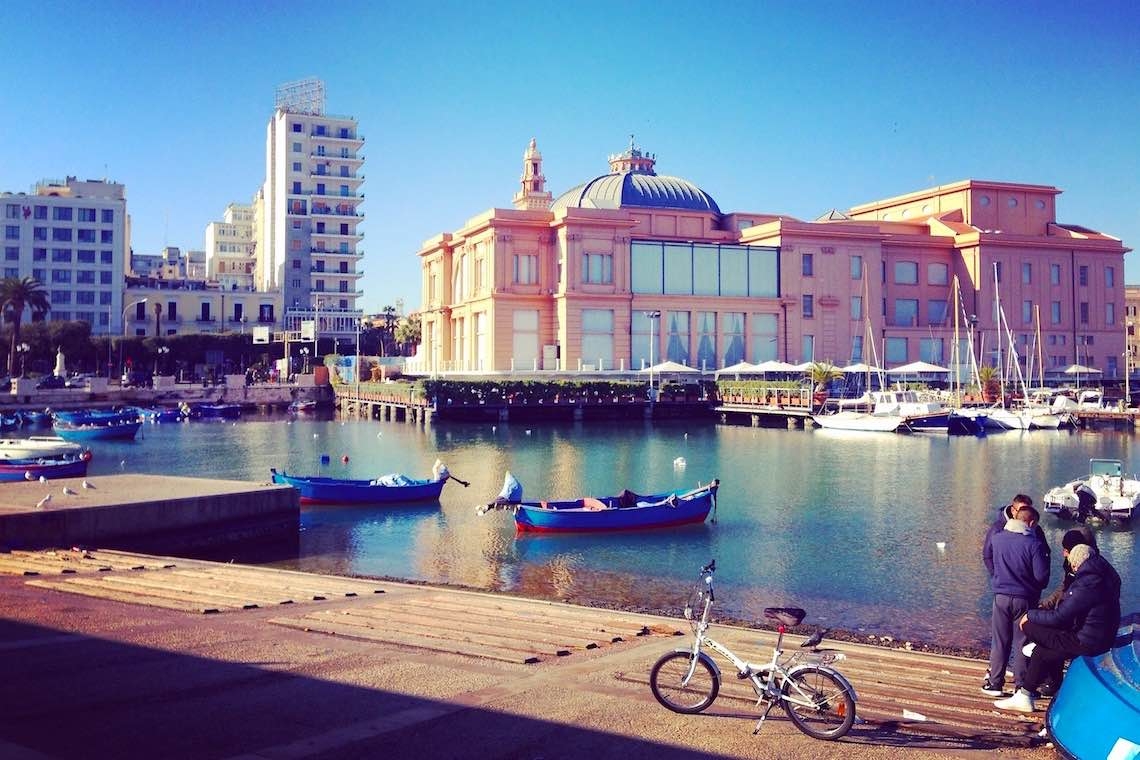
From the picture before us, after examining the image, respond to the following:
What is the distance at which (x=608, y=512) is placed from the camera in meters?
31.7

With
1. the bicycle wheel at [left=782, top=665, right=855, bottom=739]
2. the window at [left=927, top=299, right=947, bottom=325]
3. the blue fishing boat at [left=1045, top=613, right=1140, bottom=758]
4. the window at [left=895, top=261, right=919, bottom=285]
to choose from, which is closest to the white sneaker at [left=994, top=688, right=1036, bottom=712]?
the blue fishing boat at [left=1045, top=613, right=1140, bottom=758]

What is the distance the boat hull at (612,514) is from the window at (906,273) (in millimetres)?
75656

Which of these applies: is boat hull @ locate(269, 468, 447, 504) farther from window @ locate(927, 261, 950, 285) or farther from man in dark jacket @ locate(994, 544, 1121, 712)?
A: window @ locate(927, 261, 950, 285)

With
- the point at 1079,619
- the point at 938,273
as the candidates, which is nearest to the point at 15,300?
the point at 938,273

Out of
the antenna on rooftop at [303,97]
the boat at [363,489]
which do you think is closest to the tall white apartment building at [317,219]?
the antenna on rooftop at [303,97]

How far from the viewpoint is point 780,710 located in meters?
10.9

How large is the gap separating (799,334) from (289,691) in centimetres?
8875

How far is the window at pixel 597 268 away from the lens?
89000 millimetres

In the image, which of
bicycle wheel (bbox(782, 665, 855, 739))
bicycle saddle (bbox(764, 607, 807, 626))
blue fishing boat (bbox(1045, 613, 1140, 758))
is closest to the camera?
blue fishing boat (bbox(1045, 613, 1140, 758))

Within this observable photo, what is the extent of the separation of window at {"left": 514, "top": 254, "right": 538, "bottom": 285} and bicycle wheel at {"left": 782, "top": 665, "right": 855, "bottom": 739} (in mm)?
81403

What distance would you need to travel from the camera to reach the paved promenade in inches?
375

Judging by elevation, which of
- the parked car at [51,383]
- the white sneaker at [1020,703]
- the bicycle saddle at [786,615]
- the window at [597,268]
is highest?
the window at [597,268]

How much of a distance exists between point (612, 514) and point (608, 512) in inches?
6.2

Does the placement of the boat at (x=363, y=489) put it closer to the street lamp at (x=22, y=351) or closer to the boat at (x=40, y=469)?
the boat at (x=40, y=469)
